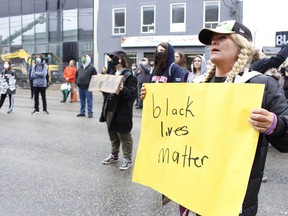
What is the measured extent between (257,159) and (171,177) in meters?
0.48

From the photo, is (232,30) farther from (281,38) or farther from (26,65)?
(26,65)

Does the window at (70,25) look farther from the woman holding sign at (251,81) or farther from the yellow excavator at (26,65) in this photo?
the woman holding sign at (251,81)

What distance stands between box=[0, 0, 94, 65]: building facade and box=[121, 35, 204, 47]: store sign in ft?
11.9

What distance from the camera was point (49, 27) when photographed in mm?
31031

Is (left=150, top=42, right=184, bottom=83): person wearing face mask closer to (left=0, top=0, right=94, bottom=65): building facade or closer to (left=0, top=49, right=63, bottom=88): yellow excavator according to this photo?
(left=0, top=49, right=63, bottom=88): yellow excavator

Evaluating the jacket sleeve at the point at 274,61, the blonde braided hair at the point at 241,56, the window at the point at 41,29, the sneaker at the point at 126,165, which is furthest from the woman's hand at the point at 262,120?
the window at the point at 41,29

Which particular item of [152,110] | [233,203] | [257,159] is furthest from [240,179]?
[152,110]

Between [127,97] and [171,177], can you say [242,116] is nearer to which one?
[171,177]

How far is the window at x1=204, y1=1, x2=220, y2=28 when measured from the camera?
24.3 metres

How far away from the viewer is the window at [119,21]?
88.6 ft

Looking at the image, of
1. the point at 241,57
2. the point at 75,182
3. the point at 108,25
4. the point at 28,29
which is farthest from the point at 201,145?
the point at 28,29

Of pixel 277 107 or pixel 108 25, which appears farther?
pixel 108 25

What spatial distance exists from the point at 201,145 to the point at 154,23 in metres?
24.6

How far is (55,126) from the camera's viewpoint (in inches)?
372
